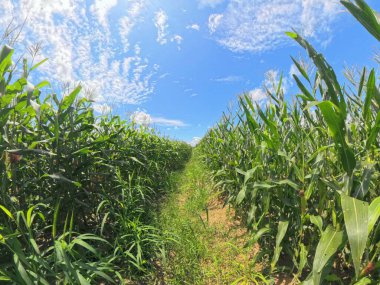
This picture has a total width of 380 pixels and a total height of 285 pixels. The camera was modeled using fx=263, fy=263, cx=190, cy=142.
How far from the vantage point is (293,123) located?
174 centimetres

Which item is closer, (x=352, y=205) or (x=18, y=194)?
(x=352, y=205)

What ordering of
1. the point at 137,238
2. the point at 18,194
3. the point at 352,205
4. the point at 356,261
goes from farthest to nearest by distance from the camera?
1. the point at 137,238
2. the point at 18,194
3. the point at 352,205
4. the point at 356,261

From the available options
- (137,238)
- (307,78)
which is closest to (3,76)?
(137,238)

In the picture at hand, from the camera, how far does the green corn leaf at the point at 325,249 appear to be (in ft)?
3.55

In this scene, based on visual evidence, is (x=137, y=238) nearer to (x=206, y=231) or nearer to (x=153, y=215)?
(x=206, y=231)

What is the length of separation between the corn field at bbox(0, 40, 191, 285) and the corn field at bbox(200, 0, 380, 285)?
41.0 inches

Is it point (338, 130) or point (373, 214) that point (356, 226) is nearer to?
point (373, 214)

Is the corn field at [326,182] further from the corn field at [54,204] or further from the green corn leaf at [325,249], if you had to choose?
the corn field at [54,204]

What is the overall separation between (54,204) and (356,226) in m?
1.90

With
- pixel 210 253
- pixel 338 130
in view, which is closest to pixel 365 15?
pixel 338 130

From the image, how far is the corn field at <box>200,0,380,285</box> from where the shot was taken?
1.05 m

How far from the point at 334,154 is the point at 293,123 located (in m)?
0.34

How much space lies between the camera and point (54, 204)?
1956mm

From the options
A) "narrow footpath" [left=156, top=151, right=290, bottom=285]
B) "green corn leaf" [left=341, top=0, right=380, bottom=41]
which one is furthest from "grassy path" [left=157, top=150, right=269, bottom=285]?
"green corn leaf" [left=341, top=0, right=380, bottom=41]
